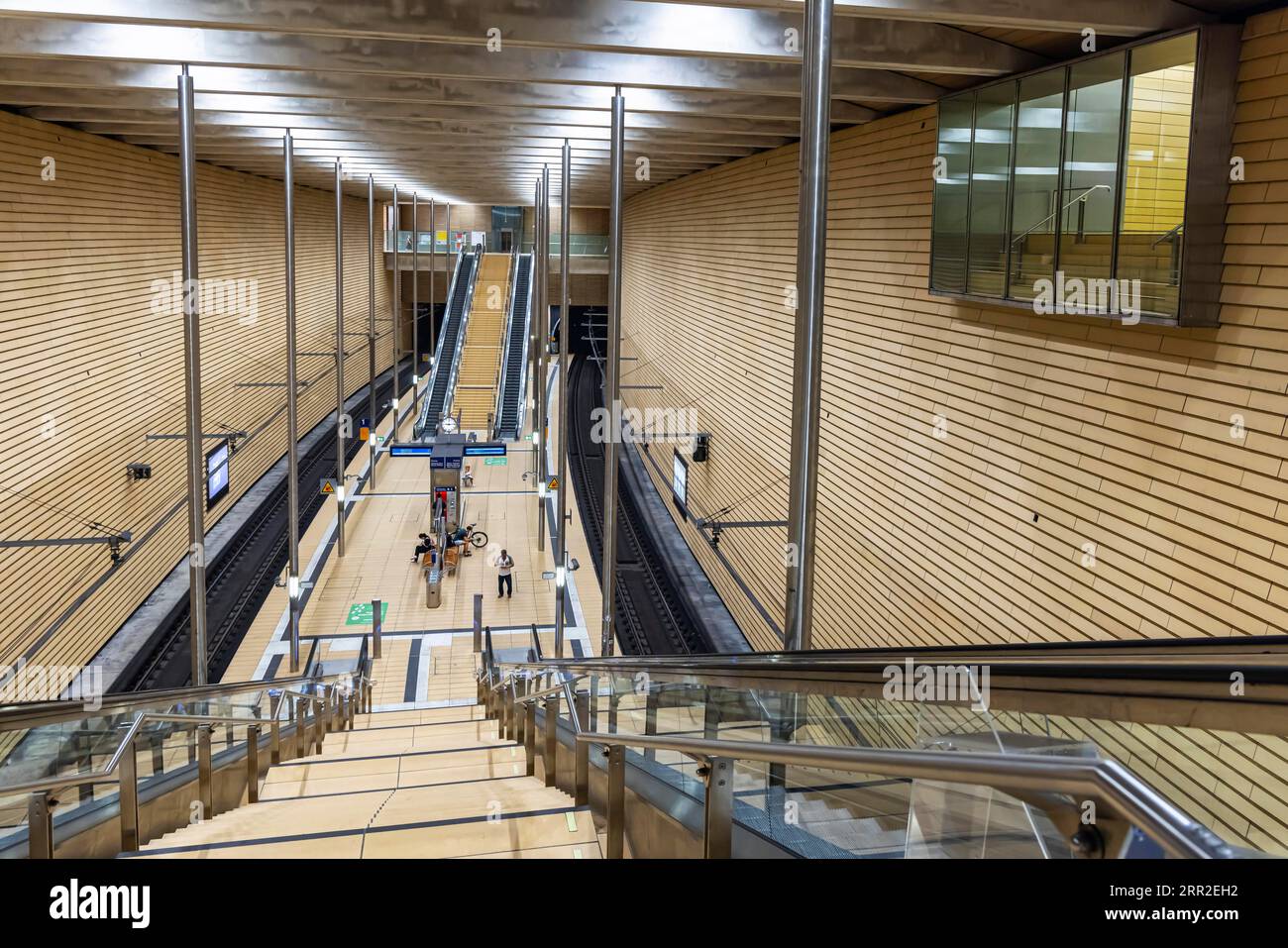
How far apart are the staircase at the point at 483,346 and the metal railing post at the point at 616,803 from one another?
62.9 ft

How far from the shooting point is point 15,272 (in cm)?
1009

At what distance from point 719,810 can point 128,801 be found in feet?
7.17

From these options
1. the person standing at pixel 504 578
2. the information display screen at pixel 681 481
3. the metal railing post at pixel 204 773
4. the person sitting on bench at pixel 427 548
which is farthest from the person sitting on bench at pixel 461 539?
the metal railing post at pixel 204 773

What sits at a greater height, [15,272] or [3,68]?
[3,68]

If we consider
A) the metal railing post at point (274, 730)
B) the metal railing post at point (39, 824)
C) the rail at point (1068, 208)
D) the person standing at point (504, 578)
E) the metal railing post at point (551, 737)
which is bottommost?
the person standing at point (504, 578)

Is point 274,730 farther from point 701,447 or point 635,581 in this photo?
point 701,447

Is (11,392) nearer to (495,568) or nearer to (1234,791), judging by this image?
(495,568)

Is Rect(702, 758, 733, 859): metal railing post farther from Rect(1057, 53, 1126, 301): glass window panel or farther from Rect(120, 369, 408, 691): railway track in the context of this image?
Rect(120, 369, 408, 691): railway track

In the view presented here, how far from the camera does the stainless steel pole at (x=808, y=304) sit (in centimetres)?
488

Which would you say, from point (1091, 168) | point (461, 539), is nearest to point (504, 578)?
point (461, 539)

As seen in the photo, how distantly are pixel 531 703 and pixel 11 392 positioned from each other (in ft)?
23.2

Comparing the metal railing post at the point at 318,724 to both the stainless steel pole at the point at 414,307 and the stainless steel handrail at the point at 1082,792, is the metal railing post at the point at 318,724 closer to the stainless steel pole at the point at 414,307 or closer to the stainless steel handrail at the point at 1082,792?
the stainless steel handrail at the point at 1082,792

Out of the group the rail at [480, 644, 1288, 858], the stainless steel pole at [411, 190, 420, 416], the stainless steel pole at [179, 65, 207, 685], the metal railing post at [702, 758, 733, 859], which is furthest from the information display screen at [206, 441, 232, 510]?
the metal railing post at [702, 758, 733, 859]
